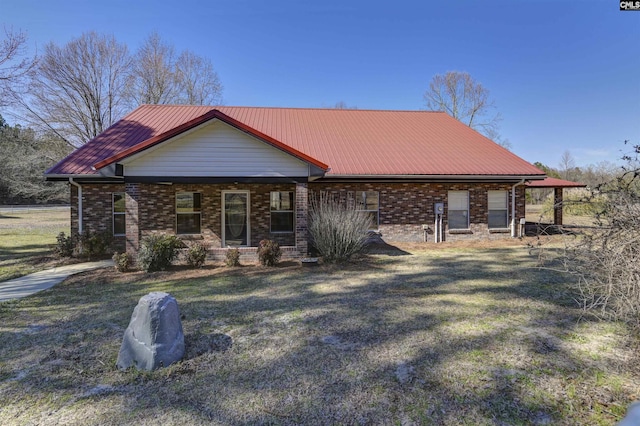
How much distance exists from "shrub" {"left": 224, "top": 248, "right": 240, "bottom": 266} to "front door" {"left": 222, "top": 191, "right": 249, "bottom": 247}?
290 centimetres

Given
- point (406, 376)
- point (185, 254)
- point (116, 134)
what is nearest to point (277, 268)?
point (185, 254)

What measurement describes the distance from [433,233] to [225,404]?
11731mm

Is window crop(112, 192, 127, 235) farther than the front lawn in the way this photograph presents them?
Yes

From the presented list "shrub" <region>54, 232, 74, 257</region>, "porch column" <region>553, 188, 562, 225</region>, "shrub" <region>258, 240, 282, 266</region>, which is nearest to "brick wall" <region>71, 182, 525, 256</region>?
"shrub" <region>54, 232, 74, 257</region>

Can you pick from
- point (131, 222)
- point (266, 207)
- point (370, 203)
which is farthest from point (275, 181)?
point (370, 203)

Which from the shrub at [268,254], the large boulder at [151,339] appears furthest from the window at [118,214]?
the large boulder at [151,339]

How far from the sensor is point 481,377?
11.8 ft

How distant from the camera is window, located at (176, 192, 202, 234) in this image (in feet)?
40.4

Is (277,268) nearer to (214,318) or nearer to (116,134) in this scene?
(214,318)

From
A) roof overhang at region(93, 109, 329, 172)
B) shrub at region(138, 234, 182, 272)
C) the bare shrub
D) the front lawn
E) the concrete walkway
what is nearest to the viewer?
the front lawn

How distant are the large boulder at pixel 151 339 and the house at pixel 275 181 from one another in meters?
6.08

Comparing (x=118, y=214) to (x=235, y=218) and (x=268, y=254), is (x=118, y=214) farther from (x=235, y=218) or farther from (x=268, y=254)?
(x=268, y=254)

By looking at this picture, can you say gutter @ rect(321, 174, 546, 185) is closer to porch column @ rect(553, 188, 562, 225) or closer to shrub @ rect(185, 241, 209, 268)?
porch column @ rect(553, 188, 562, 225)

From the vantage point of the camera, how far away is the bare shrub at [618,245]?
371 cm
